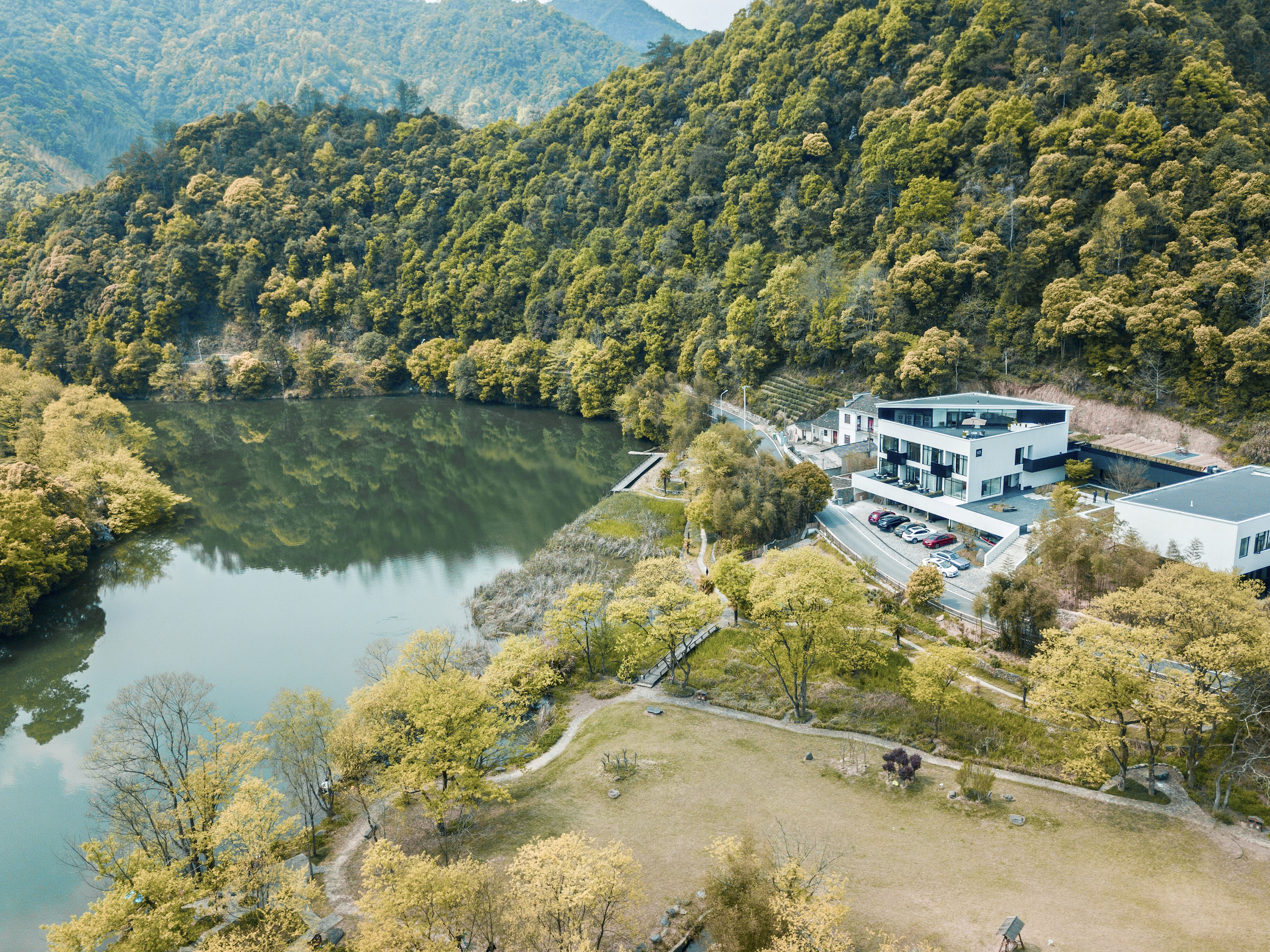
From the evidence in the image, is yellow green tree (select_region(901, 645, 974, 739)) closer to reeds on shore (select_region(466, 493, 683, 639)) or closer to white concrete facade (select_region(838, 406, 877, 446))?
reeds on shore (select_region(466, 493, 683, 639))

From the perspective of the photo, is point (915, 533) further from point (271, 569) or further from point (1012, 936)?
point (271, 569)

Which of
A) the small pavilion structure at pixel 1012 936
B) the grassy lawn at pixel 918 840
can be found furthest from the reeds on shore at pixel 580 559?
the small pavilion structure at pixel 1012 936

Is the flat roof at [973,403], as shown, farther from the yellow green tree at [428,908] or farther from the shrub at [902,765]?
the yellow green tree at [428,908]

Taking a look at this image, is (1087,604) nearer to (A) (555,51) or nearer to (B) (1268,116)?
(B) (1268,116)

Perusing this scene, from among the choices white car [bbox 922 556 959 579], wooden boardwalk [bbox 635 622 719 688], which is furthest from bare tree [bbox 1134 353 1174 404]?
wooden boardwalk [bbox 635 622 719 688]

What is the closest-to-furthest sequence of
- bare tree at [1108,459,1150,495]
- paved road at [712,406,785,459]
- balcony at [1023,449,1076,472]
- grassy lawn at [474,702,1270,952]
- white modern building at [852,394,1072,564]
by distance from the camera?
1. grassy lawn at [474,702,1270,952]
2. bare tree at [1108,459,1150,495]
3. white modern building at [852,394,1072,564]
4. balcony at [1023,449,1076,472]
5. paved road at [712,406,785,459]

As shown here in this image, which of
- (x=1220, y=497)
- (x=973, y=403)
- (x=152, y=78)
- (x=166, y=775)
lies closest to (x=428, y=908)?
(x=166, y=775)

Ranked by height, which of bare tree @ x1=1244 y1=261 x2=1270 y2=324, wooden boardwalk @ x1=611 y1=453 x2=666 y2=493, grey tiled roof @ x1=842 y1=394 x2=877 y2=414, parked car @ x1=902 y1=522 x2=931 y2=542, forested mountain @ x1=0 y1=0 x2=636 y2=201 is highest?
forested mountain @ x1=0 y1=0 x2=636 y2=201
